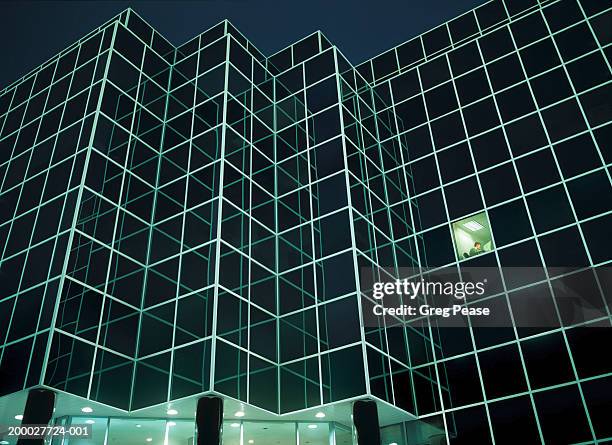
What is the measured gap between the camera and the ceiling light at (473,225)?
31778 millimetres

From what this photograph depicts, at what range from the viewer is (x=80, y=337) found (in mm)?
24109

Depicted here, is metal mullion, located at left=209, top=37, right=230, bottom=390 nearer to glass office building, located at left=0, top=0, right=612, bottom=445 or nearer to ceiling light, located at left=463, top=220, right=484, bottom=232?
glass office building, located at left=0, top=0, right=612, bottom=445

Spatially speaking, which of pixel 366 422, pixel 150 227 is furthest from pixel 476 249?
pixel 150 227

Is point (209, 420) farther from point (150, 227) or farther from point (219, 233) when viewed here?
point (150, 227)

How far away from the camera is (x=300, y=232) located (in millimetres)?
31281

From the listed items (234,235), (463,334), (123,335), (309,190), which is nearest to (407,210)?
(309,190)

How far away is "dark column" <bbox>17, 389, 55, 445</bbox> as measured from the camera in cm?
2162

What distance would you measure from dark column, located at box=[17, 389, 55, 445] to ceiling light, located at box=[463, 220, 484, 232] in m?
21.7

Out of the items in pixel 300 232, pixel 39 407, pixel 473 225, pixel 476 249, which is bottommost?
pixel 39 407

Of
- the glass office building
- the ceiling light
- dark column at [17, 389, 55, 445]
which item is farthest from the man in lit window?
dark column at [17, 389, 55, 445]

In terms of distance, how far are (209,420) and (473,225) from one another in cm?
1737

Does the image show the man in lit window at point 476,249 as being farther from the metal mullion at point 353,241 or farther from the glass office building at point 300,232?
the metal mullion at point 353,241

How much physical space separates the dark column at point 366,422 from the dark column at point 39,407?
11.7 metres

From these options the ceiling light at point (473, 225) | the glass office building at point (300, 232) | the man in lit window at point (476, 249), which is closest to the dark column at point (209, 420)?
the glass office building at point (300, 232)
